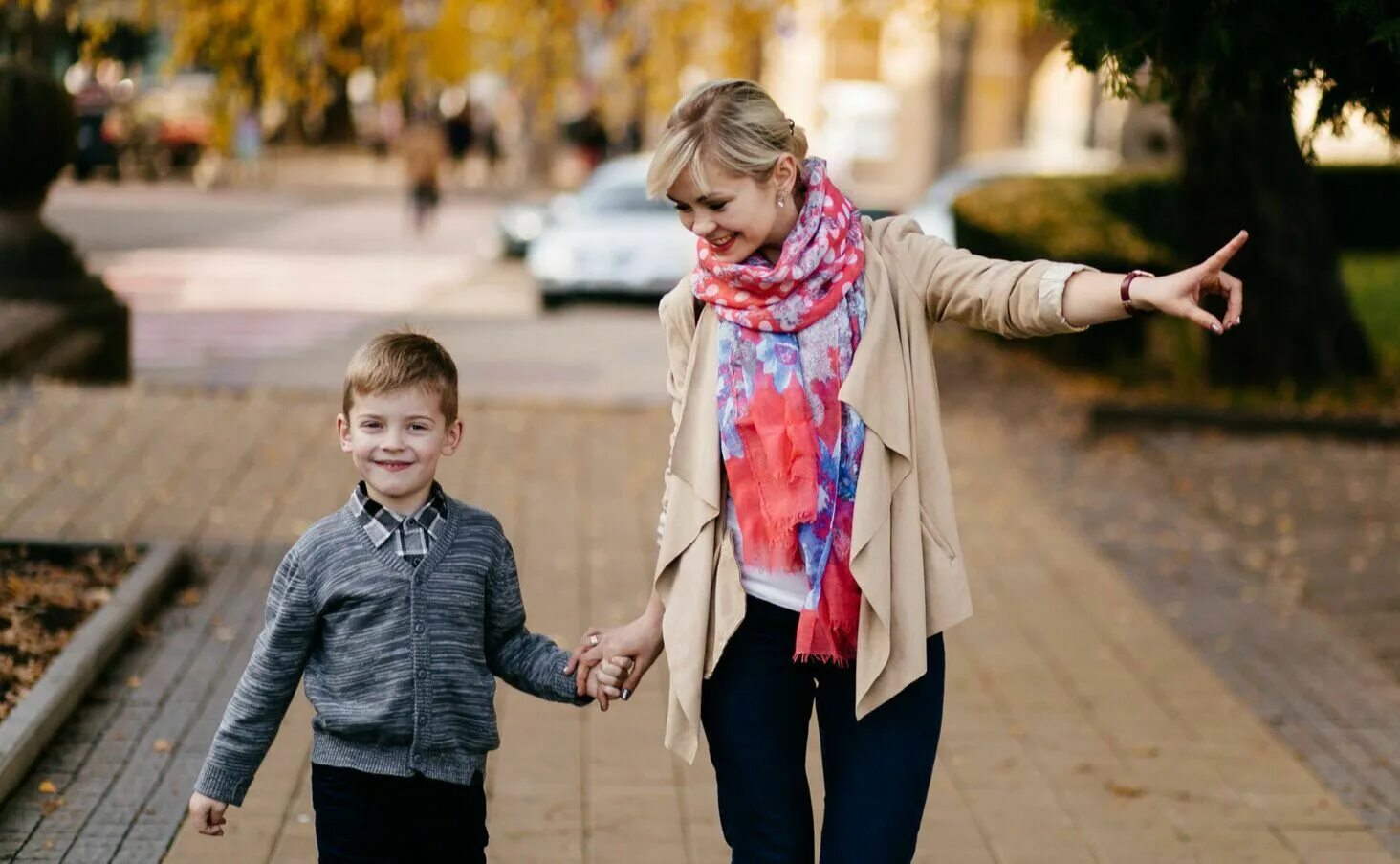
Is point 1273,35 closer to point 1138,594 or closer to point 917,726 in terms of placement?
point 917,726

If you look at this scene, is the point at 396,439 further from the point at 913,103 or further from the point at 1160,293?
the point at 913,103

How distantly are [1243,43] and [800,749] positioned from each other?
2039mm

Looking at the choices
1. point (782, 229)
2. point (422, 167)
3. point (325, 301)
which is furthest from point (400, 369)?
point (422, 167)

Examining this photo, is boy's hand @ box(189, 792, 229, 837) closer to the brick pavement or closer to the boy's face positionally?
the boy's face

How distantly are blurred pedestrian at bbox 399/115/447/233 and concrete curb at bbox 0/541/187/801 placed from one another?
21.6 metres

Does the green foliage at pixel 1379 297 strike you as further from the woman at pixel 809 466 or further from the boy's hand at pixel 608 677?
the boy's hand at pixel 608 677

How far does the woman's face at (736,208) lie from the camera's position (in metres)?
3.22

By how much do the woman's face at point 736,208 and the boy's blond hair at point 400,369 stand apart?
20.8 inches

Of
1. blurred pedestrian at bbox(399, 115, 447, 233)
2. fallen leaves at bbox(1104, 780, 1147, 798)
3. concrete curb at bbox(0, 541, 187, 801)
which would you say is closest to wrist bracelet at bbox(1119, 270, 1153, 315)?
fallen leaves at bbox(1104, 780, 1147, 798)

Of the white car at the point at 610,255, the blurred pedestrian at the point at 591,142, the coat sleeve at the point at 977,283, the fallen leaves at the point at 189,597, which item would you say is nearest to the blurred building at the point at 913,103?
Result: the blurred pedestrian at the point at 591,142

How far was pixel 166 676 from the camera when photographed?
6.23 m

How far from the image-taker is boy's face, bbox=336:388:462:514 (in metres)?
3.38

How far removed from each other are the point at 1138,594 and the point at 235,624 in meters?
3.73

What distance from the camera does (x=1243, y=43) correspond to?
4398 mm
